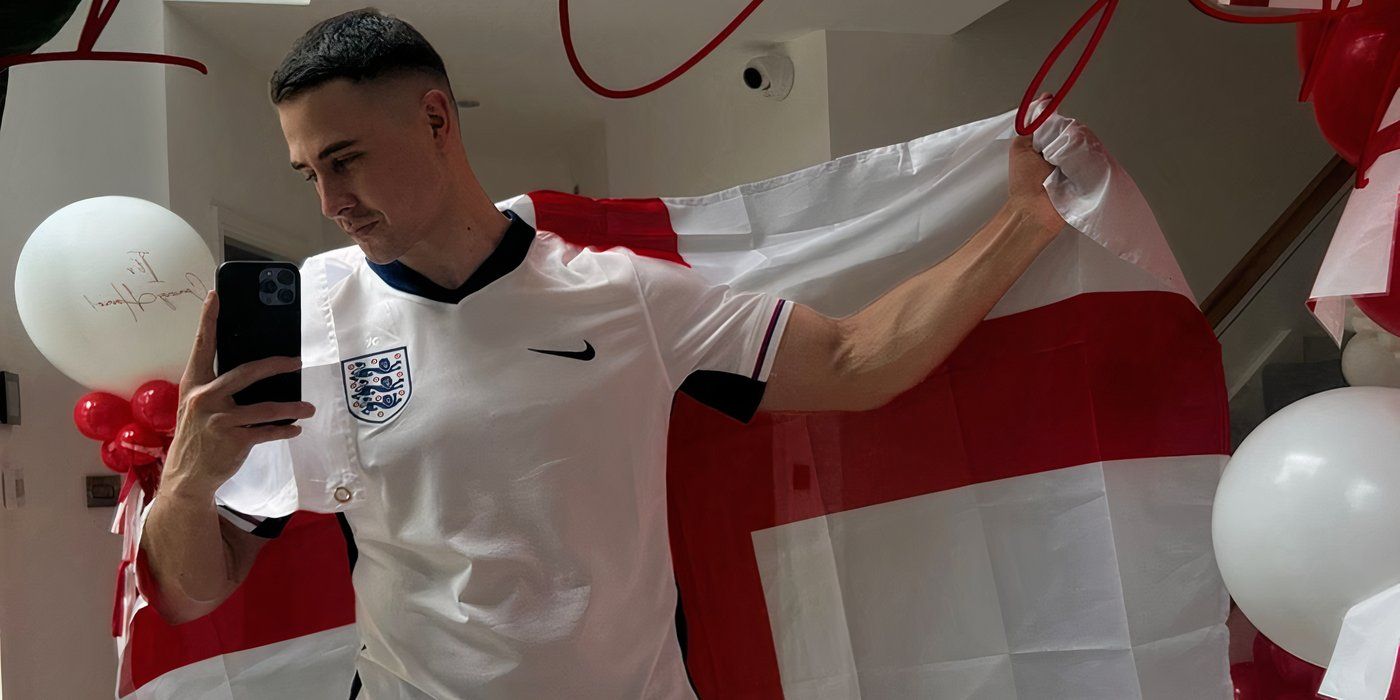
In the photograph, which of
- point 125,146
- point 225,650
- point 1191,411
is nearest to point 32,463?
point 125,146

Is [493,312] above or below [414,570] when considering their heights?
above

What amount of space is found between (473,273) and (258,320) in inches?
10.4

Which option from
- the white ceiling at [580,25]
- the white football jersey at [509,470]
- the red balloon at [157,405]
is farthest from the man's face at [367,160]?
the white ceiling at [580,25]

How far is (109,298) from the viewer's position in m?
2.13

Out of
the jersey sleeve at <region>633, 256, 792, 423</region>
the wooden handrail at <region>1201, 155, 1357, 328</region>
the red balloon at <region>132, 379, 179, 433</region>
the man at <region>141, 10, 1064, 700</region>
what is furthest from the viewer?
the wooden handrail at <region>1201, 155, 1357, 328</region>

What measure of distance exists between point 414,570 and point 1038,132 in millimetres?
893

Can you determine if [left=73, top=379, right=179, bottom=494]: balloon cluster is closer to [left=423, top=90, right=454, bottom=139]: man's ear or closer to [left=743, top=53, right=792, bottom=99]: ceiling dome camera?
[left=423, top=90, right=454, bottom=139]: man's ear

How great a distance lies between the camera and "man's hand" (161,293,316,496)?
1.26 meters

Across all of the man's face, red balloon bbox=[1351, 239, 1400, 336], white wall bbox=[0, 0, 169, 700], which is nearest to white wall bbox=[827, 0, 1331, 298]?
white wall bbox=[0, 0, 169, 700]

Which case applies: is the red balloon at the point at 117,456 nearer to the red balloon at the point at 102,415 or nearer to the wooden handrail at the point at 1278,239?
the red balloon at the point at 102,415

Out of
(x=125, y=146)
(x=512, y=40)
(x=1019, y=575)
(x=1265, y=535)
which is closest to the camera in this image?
(x=1265, y=535)

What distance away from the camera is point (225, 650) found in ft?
5.57

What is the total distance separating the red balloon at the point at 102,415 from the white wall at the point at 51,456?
1.88 ft

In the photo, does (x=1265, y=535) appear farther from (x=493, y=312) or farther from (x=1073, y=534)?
(x=493, y=312)
